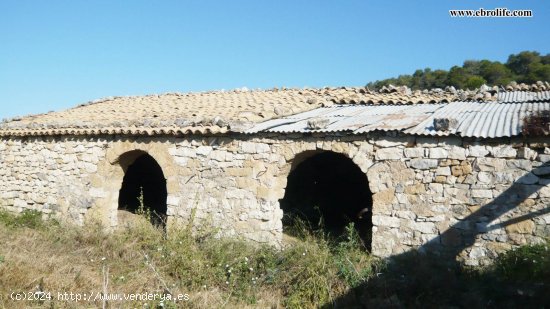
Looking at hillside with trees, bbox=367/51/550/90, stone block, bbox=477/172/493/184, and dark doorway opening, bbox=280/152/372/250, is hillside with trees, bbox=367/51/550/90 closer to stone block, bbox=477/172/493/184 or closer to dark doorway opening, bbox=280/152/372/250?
dark doorway opening, bbox=280/152/372/250

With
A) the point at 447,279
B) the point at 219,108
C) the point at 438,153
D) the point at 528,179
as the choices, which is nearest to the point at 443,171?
the point at 438,153

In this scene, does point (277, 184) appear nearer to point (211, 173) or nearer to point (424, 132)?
point (211, 173)

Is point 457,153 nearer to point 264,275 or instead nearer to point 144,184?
point 264,275

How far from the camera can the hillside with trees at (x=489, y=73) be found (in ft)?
60.0

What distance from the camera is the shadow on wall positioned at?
15.6 feet

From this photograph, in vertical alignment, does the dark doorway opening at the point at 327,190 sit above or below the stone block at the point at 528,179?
below

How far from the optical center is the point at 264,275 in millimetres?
5875

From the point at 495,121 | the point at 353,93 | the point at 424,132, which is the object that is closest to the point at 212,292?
the point at 424,132

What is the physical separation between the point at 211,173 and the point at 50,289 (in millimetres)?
3246

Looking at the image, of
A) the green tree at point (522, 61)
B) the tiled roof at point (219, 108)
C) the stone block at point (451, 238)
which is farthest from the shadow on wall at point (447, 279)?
the green tree at point (522, 61)

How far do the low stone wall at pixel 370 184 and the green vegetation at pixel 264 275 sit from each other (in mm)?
376

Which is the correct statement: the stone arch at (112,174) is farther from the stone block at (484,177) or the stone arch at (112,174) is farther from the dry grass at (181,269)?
the stone block at (484,177)

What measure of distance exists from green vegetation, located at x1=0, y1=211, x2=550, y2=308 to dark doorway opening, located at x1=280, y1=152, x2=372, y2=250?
339 cm

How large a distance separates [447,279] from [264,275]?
2303 mm
